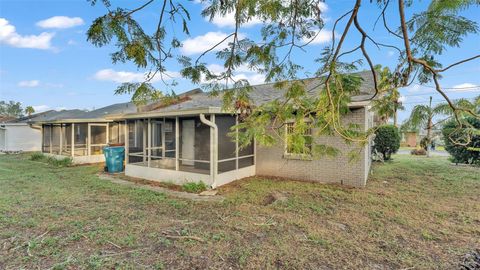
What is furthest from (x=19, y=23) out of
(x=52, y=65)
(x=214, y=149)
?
(x=214, y=149)

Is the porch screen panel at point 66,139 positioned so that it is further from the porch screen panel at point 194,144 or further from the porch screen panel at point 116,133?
the porch screen panel at point 194,144

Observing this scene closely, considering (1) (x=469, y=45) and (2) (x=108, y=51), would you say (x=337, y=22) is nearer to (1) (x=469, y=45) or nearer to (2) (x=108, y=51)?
(1) (x=469, y=45)

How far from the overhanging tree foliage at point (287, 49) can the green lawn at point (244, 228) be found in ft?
6.10

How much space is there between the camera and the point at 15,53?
8945 mm

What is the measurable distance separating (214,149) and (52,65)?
17.7 ft

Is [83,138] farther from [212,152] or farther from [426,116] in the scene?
[426,116]

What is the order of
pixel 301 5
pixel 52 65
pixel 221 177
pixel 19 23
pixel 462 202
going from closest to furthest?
pixel 301 5, pixel 462 202, pixel 19 23, pixel 52 65, pixel 221 177

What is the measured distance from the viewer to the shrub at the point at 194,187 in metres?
7.66

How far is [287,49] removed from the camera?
3551mm

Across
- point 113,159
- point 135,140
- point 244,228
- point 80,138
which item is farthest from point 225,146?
point 80,138

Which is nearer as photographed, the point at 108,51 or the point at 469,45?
the point at 469,45

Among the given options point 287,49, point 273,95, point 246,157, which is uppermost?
point 273,95

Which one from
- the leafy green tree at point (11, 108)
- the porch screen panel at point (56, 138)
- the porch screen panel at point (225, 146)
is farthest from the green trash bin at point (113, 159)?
the leafy green tree at point (11, 108)

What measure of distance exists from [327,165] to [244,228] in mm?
4745
